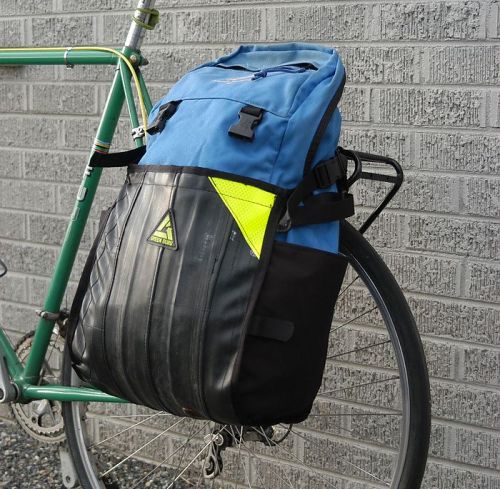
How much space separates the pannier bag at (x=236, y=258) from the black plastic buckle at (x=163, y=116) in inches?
2.4

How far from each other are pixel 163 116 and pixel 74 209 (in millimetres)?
620

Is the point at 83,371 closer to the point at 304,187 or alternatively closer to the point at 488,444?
the point at 304,187

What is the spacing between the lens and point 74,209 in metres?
2.59

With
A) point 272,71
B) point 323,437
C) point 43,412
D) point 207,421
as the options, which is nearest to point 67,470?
point 43,412

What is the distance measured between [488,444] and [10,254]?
5.69ft

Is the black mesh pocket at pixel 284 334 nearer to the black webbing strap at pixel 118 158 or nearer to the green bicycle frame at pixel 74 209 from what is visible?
the black webbing strap at pixel 118 158

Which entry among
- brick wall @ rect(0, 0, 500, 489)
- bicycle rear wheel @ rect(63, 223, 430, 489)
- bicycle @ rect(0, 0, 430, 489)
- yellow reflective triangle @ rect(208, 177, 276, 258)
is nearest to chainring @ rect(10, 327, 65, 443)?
bicycle @ rect(0, 0, 430, 489)

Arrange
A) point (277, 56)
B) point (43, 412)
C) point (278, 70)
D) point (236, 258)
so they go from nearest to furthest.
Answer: point (236, 258) < point (278, 70) < point (277, 56) < point (43, 412)

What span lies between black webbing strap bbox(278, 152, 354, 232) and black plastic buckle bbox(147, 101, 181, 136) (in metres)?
0.35

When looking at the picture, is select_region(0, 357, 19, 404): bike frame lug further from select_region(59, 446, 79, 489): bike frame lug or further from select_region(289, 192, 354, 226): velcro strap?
select_region(289, 192, 354, 226): velcro strap

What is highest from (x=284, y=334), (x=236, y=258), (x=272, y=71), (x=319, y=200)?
(x=272, y=71)

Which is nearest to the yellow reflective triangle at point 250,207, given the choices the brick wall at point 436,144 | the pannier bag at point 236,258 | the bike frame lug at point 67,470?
the pannier bag at point 236,258

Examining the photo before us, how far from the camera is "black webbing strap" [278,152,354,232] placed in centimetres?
188

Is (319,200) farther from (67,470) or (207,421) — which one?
(67,470)
